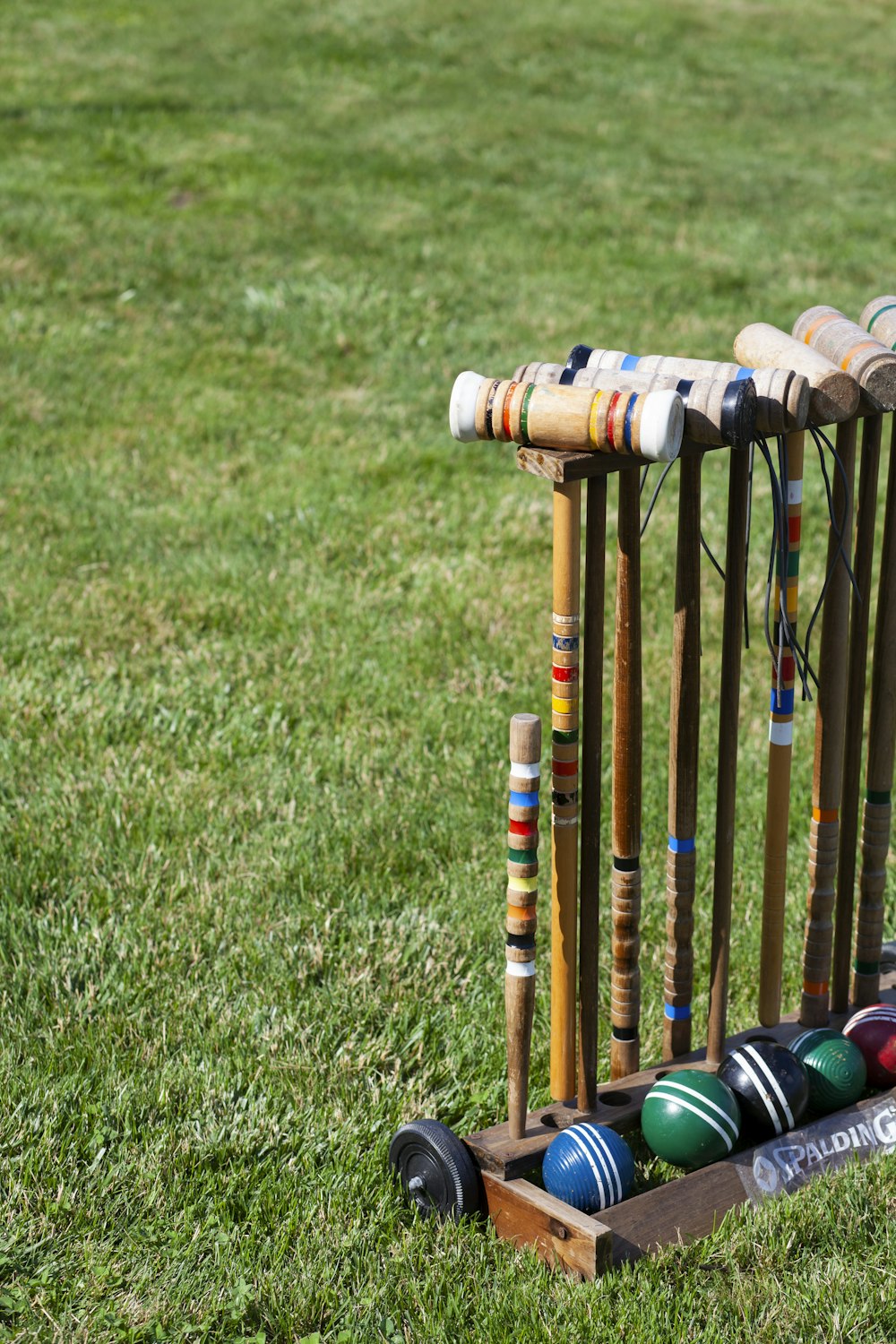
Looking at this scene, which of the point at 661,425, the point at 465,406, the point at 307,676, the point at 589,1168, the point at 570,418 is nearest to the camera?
the point at 661,425

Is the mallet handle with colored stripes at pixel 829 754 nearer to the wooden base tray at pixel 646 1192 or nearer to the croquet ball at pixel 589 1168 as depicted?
the wooden base tray at pixel 646 1192

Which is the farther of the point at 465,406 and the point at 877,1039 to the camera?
the point at 877,1039

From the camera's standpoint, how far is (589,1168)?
284cm

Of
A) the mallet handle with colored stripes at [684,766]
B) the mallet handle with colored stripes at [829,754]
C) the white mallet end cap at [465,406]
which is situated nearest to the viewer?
Result: the white mallet end cap at [465,406]

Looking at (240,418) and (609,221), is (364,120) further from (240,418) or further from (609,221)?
(240,418)

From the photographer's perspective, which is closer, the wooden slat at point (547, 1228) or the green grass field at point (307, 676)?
the wooden slat at point (547, 1228)

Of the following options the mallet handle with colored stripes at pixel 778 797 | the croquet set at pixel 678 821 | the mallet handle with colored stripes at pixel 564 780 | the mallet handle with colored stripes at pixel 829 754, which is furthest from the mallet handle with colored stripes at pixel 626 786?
the mallet handle with colored stripes at pixel 829 754

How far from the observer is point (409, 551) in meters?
6.08

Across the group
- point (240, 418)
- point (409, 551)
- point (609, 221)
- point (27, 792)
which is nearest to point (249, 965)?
point (27, 792)

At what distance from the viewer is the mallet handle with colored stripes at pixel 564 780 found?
2.71 m

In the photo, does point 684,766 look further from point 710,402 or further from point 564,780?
point 710,402

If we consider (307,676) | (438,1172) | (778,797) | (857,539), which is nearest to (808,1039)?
(778,797)

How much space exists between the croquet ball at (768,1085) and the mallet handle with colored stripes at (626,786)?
0.24m

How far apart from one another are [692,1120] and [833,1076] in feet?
1.35
